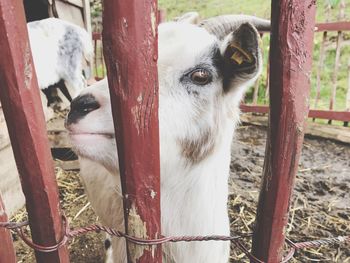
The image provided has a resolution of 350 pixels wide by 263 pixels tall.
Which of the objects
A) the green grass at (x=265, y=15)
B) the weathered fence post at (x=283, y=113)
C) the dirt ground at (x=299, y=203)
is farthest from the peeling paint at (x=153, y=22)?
the green grass at (x=265, y=15)

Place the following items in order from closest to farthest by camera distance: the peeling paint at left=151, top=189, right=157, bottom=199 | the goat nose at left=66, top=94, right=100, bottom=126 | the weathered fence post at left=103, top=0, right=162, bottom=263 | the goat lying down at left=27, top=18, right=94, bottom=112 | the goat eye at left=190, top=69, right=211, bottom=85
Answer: the weathered fence post at left=103, top=0, right=162, bottom=263 → the peeling paint at left=151, top=189, right=157, bottom=199 → the goat nose at left=66, top=94, right=100, bottom=126 → the goat eye at left=190, top=69, right=211, bottom=85 → the goat lying down at left=27, top=18, right=94, bottom=112

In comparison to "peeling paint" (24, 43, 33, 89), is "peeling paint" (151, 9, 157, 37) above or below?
above

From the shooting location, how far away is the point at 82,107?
57.8 inches

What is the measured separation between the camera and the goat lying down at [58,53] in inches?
222

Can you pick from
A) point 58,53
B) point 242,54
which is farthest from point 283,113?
point 58,53

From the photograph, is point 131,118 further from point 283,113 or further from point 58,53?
point 58,53

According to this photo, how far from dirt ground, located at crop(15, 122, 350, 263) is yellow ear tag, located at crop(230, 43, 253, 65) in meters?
1.98

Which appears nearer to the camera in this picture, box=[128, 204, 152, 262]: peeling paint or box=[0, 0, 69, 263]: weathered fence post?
box=[0, 0, 69, 263]: weathered fence post

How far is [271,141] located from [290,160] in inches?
3.1

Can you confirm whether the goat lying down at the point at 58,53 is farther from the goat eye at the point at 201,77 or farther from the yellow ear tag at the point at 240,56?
the yellow ear tag at the point at 240,56

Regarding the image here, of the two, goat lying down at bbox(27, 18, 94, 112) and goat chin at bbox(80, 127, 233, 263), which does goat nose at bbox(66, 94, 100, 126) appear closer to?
goat chin at bbox(80, 127, 233, 263)

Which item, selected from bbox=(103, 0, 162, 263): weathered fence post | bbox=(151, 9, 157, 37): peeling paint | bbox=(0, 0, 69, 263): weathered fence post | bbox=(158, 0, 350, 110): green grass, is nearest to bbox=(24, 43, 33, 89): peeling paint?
bbox=(0, 0, 69, 263): weathered fence post

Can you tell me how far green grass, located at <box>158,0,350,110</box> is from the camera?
7809 mm

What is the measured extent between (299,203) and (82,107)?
117 inches
